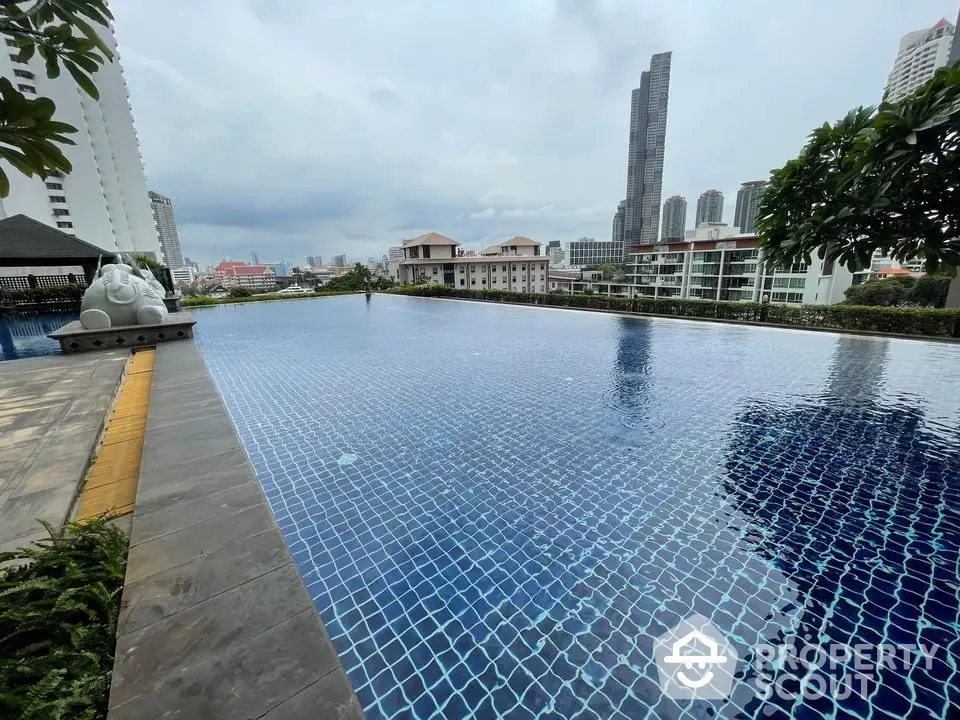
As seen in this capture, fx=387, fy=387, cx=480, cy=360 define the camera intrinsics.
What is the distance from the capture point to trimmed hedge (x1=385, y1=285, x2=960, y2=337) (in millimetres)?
10703

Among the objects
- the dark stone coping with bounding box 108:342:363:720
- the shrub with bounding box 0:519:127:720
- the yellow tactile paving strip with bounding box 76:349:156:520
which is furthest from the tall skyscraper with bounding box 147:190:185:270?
the shrub with bounding box 0:519:127:720

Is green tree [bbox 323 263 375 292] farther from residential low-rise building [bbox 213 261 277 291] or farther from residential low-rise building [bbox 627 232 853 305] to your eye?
residential low-rise building [bbox 213 261 277 291]

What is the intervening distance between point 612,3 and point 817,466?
612 inches

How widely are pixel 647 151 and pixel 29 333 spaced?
428ft

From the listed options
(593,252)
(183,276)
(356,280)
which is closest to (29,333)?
(356,280)

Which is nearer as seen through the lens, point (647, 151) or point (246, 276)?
point (647, 151)

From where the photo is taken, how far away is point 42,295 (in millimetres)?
20453

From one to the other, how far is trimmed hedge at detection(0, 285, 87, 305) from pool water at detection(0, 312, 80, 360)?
5.40 ft

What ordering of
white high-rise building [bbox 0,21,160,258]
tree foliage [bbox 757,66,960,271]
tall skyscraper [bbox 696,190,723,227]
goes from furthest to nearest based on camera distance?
tall skyscraper [bbox 696,190,723,227] < white high-rise building [bbox 0,21,160,258] < tree foliage [bbox 757,66,960,271]

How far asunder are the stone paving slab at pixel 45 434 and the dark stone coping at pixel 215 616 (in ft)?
2.12

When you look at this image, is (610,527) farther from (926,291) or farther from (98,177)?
(98,177)

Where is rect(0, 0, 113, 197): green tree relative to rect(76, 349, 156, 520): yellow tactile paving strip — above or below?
above

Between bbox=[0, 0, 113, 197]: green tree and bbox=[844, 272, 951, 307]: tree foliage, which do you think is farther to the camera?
bbox=[844, 272, 951, 307]: tree foliage

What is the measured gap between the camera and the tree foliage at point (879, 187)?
2402 millimetres
